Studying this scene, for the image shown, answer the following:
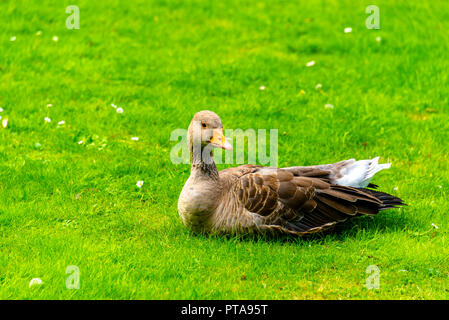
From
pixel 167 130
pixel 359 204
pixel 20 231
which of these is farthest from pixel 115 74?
pixel 359 204

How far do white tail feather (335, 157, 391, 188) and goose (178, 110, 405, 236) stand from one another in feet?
0.71

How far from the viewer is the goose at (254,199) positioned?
675 centimetres

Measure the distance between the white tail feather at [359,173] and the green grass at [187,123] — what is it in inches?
20.4

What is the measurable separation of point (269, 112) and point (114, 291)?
549 centimetres

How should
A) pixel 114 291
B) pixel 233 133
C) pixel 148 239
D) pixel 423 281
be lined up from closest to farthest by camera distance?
pixel 114 291
pixel 423 281
pixel 148 239
pixel 233 133

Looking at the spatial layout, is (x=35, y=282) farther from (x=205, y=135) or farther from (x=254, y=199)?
(x=254, y=199)

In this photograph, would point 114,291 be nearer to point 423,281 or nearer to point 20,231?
point 20,231

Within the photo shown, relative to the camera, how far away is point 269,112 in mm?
10484

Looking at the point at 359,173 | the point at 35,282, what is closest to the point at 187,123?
the point at 359,173

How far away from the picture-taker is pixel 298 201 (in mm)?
6965

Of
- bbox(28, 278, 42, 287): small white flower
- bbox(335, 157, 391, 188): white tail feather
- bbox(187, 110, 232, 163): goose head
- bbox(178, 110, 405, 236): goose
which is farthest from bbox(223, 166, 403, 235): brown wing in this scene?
bbox(28, 278, 42, 287): small white flower

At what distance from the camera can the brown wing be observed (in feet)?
22.5

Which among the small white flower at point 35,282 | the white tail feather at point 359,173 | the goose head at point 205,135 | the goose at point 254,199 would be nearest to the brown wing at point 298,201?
the goose at point 254,199

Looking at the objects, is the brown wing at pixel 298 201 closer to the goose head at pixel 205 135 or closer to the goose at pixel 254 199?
the goose at pixel 254 199
